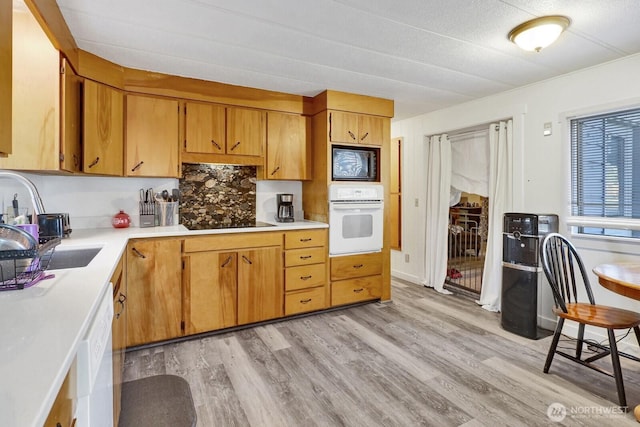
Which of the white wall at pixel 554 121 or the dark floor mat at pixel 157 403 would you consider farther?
the white wall at pixel 554 121

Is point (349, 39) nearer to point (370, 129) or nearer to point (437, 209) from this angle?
point (370, 129)

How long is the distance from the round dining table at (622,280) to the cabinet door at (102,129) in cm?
343

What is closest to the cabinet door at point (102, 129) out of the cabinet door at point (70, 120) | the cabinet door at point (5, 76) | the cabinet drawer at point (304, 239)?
the cabinet door at point (70, 120)

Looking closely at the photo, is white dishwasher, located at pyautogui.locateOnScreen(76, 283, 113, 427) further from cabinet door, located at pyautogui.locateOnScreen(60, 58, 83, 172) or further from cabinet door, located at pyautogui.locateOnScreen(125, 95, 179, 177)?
cabinet door, located at pyautogui.locateOnScreen(125, 95, 179, 177)

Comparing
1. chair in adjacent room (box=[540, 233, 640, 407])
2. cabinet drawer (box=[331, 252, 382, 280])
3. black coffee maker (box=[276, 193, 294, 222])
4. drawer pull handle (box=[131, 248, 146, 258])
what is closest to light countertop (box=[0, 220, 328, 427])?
drawer pull handle (box=[131, 248, 146, 258])

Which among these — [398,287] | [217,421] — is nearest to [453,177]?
[398,287]

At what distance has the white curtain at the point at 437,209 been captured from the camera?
4.14m

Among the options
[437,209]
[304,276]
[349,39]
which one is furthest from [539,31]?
[304,276]

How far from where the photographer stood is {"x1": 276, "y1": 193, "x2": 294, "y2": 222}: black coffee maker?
3604 mm

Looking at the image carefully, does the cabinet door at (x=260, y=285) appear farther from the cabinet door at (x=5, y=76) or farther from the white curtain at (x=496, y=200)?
the white curtain at (x=496, y=200)

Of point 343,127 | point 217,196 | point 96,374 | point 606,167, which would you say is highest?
point 343,127

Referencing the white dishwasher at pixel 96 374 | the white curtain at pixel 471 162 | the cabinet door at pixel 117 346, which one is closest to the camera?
the white dishwasher at pixel 96 374

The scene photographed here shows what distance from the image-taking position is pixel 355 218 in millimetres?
3574

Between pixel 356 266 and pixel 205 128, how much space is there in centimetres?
206
